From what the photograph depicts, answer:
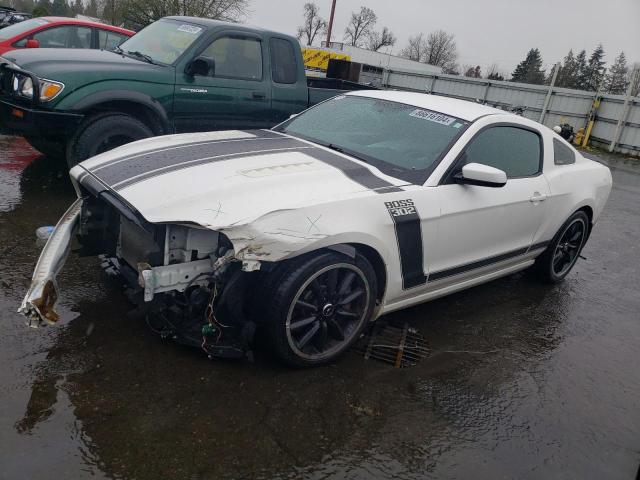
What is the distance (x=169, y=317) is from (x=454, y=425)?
65.9 inches

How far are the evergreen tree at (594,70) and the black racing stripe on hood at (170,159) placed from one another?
5451 cm

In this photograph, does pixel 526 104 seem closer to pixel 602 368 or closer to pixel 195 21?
pixel 195 21

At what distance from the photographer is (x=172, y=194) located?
2.83m

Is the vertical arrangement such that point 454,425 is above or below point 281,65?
below

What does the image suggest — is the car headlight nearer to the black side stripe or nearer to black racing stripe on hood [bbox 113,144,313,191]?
black racing stripe on hood [bbox 113,144,313,191]

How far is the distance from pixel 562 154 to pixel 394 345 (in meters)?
2.50

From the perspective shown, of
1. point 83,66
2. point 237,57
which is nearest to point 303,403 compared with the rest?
point 83,66

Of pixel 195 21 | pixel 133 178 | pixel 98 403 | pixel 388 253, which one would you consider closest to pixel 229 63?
pixel 195 21

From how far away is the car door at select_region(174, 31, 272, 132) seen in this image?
5695 mm

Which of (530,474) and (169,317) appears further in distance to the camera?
(169,317)

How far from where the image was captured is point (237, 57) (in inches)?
239

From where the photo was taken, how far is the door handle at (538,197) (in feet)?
13.6

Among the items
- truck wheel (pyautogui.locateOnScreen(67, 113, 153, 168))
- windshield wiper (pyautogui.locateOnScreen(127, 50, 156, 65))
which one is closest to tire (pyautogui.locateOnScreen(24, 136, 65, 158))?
truck wheel (pyautogui.locateOnScreen(67, 113, 153, 168))

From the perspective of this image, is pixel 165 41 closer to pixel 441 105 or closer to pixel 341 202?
pixel 441 105
